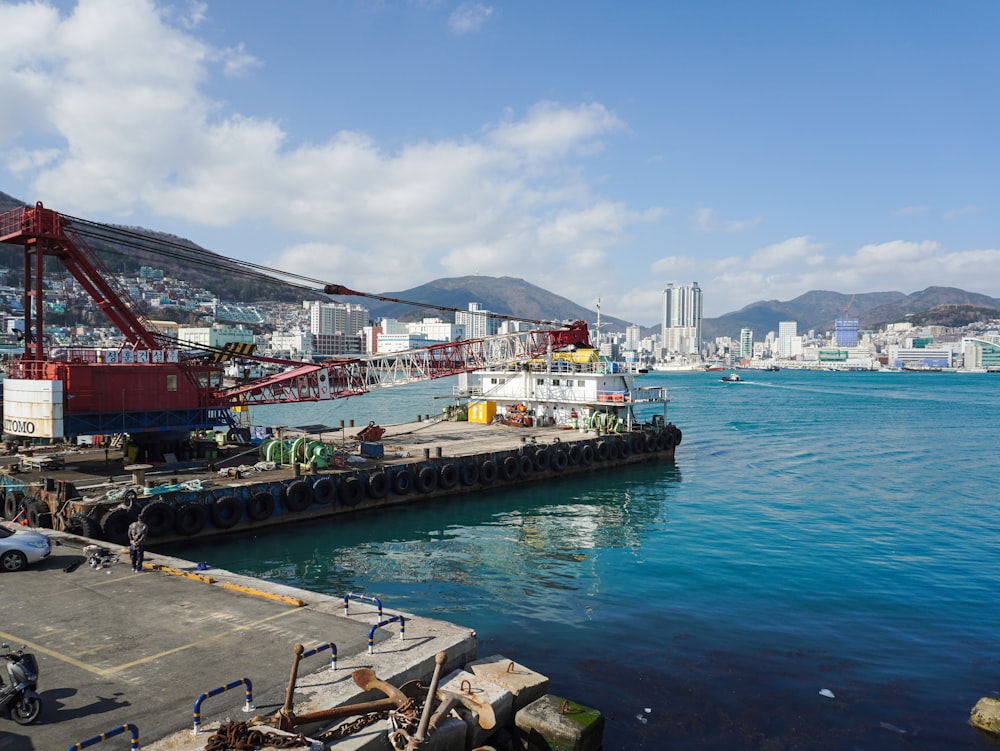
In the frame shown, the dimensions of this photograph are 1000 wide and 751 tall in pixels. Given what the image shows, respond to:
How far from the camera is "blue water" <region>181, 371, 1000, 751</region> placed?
45.0 feet

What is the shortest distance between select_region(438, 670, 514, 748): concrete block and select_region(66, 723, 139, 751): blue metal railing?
14.9 feet

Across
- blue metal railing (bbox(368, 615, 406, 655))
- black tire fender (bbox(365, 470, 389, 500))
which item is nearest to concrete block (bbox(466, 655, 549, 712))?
blue metal railing (bbox(368, 615, 406, 655))

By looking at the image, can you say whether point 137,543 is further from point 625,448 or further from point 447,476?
point 625,448

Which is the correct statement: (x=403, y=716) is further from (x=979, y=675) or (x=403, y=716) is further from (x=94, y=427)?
(x=94, y=427)

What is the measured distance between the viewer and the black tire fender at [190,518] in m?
23.6

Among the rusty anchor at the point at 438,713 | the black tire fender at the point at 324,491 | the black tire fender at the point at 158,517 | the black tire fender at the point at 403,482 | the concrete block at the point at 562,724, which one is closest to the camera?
the rusty anchor at the point at 438,713

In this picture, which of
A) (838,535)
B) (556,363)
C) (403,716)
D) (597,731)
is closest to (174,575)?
(403,716)

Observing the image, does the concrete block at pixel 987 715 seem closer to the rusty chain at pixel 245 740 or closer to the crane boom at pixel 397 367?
the rusty chain at pixel 245 740

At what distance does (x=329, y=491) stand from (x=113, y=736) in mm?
19821

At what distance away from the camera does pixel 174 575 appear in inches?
646

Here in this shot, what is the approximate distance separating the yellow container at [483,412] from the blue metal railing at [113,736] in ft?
137

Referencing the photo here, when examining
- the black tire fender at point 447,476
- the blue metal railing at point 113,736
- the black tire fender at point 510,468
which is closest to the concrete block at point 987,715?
the blue metal railing at point 113,736

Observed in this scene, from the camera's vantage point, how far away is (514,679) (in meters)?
12.1

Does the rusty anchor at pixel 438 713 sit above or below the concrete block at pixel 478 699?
above
